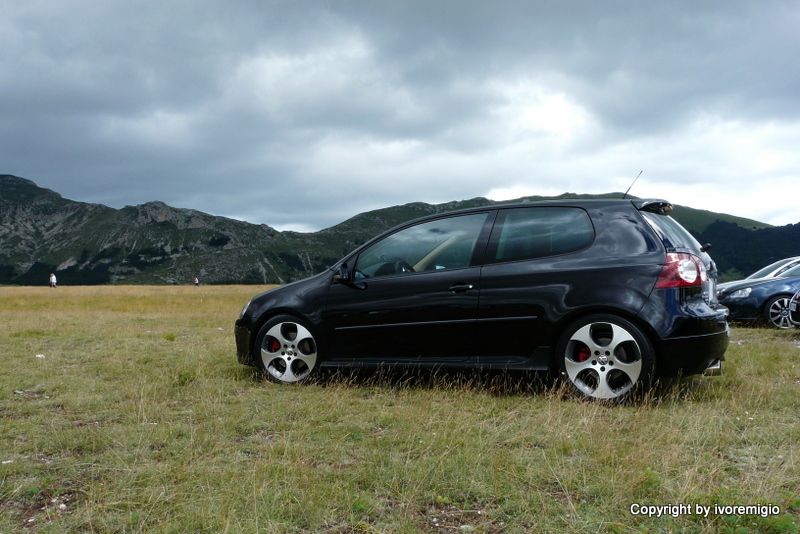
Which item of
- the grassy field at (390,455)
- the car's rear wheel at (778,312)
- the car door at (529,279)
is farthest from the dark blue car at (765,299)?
the car door at (529,279)

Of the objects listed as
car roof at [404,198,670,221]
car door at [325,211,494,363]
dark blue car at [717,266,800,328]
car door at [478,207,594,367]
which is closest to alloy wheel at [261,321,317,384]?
Result: car door at [325,211,494,363]

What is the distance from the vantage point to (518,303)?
18.6ft

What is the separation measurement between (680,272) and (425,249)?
2480 mm

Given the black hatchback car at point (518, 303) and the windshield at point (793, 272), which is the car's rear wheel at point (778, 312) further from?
the black hatchback car at point (518, 303)

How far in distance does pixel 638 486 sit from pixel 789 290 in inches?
426

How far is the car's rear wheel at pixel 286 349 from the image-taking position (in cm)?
666

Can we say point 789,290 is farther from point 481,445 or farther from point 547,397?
point 481,445

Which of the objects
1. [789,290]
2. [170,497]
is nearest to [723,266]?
[789,290]

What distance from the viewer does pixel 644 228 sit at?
5574 mm

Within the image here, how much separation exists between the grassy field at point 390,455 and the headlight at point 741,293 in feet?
20.0

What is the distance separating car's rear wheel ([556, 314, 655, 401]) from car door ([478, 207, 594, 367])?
23 cm

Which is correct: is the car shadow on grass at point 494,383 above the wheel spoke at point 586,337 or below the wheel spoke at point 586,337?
below

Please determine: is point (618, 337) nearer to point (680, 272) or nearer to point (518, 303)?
point (680, 272)

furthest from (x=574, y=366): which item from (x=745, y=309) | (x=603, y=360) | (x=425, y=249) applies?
(x=745, y=309)
